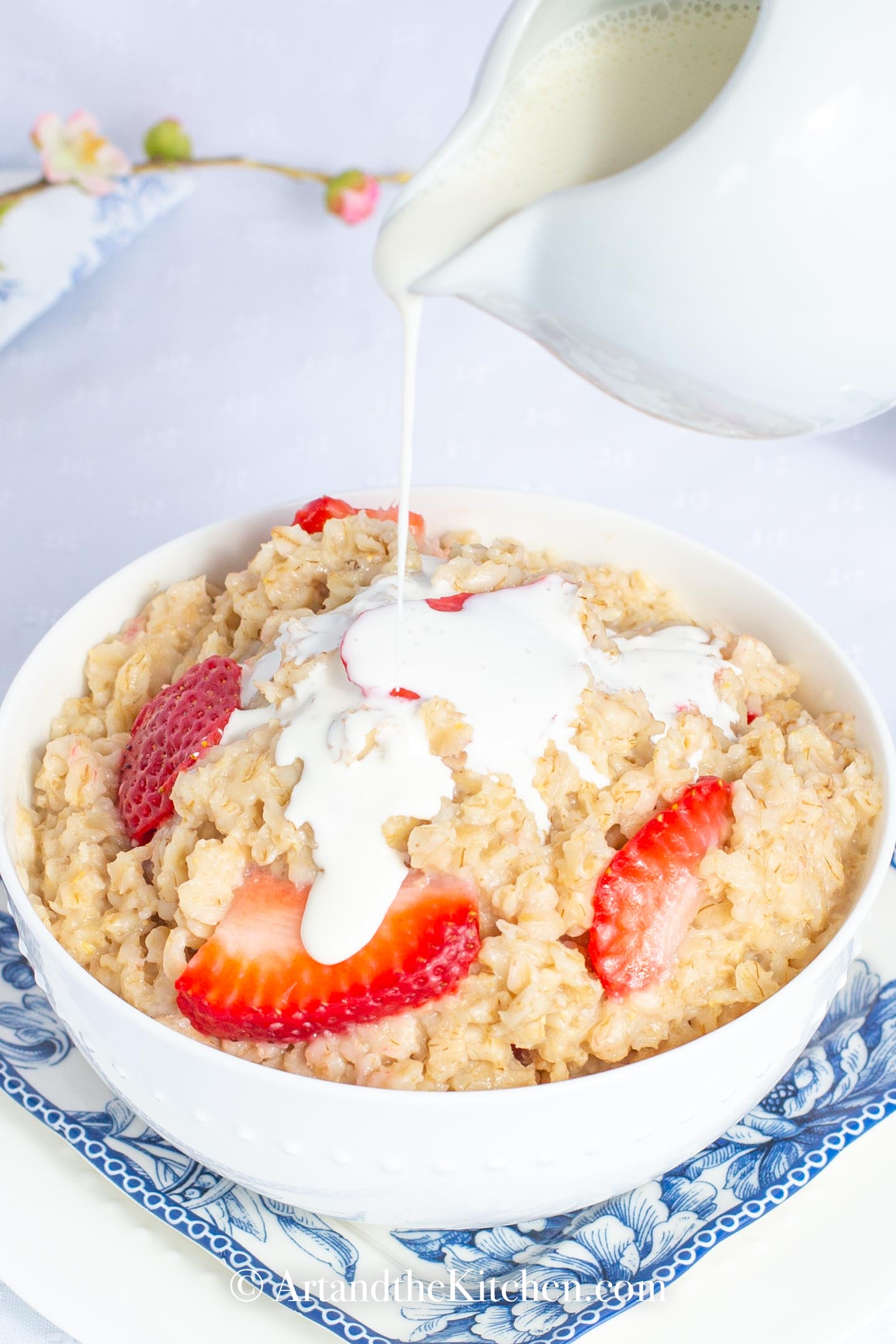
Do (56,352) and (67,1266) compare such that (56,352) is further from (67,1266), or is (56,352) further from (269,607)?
(67,1266)

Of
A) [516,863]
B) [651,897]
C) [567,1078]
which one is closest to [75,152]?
[516,863]

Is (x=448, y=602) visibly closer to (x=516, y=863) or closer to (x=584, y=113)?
(x=516, y=863)

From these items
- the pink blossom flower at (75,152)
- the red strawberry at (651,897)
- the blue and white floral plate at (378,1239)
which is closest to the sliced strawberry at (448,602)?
the red strawberry at (651,897)

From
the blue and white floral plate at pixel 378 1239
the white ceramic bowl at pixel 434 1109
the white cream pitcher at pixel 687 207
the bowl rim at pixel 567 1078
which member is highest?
the white cream pitcher at pixel 687 207

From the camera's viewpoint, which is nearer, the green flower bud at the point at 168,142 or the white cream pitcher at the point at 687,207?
the white cream pitcher at the point at 687,207

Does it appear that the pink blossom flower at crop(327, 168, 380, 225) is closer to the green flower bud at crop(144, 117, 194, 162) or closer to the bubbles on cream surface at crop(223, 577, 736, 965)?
the green flower bud at crop(144, 117, 194, 162)

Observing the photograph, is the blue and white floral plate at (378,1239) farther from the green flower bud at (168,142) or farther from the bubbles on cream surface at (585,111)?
the green flower bud at (168,142)

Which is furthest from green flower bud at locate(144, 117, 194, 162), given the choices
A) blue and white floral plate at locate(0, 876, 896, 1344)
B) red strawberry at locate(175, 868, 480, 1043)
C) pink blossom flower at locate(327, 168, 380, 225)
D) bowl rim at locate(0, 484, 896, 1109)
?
red strawberry at locate(175, 868, 480, 1043)

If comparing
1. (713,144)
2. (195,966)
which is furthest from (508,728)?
(713,144)
